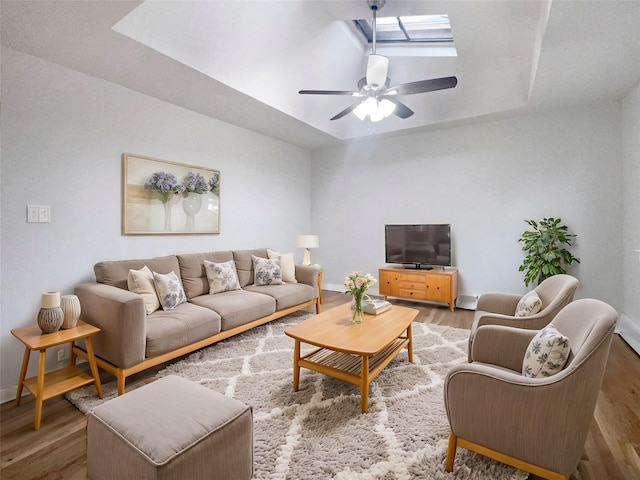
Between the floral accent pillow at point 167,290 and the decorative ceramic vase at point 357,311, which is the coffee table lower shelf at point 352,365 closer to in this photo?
the decorative ceramic vase at point 357,311

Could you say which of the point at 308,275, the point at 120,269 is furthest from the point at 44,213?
the point at 308,275

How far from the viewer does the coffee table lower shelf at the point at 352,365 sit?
204cm

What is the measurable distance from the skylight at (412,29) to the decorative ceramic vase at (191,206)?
2.81m

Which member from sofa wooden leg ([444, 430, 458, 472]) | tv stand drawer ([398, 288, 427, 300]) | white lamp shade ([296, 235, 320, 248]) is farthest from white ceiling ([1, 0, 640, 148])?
sofa wooden leg ([444, 430, 458, 472])

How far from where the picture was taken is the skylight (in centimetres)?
357

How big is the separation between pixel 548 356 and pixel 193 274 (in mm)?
3206

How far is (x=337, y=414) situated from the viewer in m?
2.02

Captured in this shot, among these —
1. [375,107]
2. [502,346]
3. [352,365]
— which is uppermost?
[375,107]

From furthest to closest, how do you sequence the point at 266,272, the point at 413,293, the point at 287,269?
the point at 413,293 → the point at 287,269 → the point at 266,272

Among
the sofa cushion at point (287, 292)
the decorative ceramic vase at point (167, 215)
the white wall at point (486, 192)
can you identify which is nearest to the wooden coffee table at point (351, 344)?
the sofa cushion at point (287, 292)

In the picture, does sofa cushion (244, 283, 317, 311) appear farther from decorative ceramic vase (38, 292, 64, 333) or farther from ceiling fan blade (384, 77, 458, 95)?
ceiling fan blade (384, 77, 458, 95)

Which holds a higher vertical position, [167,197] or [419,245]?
[167,197]

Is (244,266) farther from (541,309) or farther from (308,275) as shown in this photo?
(541,309)

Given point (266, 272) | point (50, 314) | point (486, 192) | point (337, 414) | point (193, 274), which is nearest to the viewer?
point (337, 414)
